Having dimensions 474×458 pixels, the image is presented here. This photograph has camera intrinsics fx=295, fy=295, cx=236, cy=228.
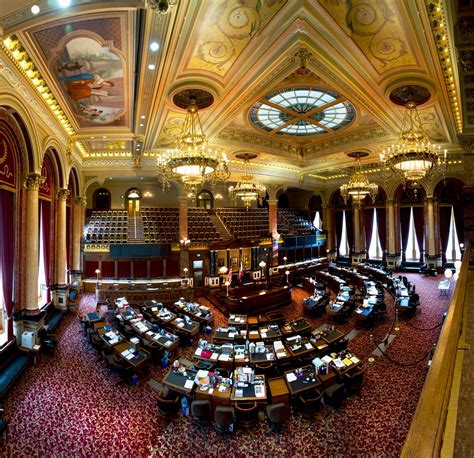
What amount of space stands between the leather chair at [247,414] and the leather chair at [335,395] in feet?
4.75

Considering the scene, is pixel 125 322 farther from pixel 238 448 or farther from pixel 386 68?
pixel 386 68

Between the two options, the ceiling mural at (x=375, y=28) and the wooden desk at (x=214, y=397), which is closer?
the ceiling mural at (x=375, y=28)

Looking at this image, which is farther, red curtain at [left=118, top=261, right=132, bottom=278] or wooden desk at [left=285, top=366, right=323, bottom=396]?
red curtain at [left=118, top=261, right=132, bottom=278]

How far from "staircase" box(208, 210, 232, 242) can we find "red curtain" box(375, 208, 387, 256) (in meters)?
10.6

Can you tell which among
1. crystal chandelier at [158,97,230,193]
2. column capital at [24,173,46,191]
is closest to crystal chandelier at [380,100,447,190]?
crystal chandelier at [158,97,230,193]

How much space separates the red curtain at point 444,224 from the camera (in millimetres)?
17797

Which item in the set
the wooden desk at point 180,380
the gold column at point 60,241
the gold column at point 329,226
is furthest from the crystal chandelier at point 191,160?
the gold column at point 329,226

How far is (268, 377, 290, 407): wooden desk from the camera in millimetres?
5613

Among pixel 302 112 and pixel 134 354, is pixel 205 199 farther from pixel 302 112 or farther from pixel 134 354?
pixel 134 354

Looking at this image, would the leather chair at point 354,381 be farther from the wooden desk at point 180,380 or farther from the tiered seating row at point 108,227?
the tiered seating row at point 108,227

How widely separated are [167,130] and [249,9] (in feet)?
20.6

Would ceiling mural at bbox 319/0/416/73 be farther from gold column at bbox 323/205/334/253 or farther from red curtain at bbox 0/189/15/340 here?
gold column at bbox 323/205/334/253

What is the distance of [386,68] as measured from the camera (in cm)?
669

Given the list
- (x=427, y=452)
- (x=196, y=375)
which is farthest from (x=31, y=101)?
(x=427, y=452)
